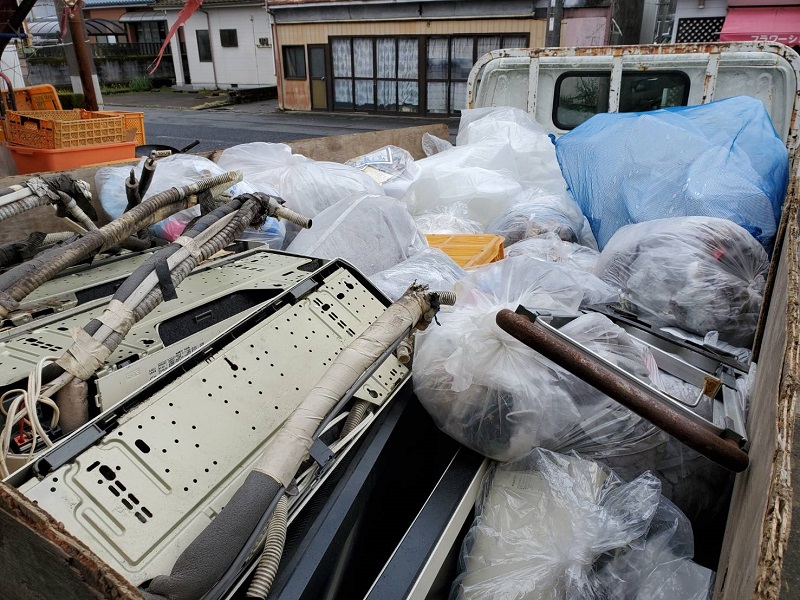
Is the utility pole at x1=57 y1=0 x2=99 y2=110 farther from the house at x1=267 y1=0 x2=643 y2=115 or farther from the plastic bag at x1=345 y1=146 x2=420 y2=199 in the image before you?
the house at x1=267 y1=0 x2=643 y2=115

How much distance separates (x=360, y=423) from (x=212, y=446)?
0.40 meters

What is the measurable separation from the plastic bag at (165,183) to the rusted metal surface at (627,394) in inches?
71.0

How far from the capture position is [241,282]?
6.09 ft

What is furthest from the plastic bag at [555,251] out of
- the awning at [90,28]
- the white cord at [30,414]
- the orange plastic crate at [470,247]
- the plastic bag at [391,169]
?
the awning at [90,28]

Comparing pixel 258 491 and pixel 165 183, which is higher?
pixel 165 183

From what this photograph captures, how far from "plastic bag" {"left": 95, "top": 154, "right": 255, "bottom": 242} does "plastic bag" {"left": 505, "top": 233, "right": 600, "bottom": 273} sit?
1.46 m

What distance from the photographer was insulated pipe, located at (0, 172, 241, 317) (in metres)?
1.40

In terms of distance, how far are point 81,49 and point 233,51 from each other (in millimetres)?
14562

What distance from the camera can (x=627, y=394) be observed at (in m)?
1.27

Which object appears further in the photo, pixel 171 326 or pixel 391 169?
pixel 391 169

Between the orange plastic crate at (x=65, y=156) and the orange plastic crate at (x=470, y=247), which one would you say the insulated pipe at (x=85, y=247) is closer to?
the orange plastic crate at (x=470, y=247)

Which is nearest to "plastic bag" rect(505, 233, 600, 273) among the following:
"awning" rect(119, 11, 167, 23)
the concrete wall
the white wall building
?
the white wall building

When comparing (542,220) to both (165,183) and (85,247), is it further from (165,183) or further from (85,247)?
(85,247)

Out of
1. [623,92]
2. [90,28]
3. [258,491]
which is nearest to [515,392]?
[258,491]
